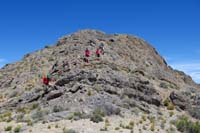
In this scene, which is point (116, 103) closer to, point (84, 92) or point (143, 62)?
point (84, 92)

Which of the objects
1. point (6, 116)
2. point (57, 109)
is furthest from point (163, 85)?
point (6, 116)

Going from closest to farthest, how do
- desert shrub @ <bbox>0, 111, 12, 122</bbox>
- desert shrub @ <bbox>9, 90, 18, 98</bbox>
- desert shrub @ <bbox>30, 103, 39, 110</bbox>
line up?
desert shrub @ <bbox>0, 111, 12, 122</bbox>
desert shrub @ <bbox>30, 103, 39, 110</bbox>
desert shrub @ <bbox>9, 90, 18, 98</bbox>

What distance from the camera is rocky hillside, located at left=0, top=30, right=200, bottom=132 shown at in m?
34.3

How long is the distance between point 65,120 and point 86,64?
13.0m

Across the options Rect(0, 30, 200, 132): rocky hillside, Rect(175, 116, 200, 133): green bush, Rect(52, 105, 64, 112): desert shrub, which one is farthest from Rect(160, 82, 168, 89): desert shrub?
Rect(52, 105, 64, 112): desert shrub

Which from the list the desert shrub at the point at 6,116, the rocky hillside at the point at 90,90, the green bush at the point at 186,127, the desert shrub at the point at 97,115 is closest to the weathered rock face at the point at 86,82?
the rocky hillside at the point at 90,90

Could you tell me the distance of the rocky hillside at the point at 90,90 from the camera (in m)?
34.3

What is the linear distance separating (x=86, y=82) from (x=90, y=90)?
1.90 meters

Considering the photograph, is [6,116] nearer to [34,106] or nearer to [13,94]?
[34,106]

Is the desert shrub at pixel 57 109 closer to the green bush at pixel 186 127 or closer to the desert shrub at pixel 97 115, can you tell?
the desert shrub at pixel 97 115

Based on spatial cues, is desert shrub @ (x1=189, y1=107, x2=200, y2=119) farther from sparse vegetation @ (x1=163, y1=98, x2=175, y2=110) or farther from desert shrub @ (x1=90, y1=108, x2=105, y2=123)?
desert shrub @ (x1=90, y1=108, x2=105, y2=123)

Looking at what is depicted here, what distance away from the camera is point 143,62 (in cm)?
5762

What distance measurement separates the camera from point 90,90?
1473 inches

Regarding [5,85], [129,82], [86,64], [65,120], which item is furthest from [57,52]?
[65,120]
